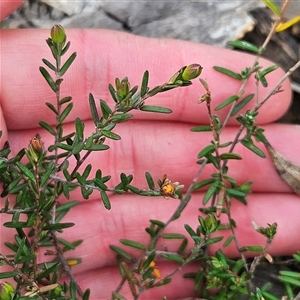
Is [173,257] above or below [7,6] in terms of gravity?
below

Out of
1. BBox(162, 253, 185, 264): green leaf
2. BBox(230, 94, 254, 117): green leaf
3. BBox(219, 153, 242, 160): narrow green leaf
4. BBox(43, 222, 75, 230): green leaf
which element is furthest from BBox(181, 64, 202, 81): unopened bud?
BBox(162, 253, 185, 264): green leaf

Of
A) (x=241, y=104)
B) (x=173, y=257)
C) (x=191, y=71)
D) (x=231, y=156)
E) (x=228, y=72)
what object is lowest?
(x=173, y=257)

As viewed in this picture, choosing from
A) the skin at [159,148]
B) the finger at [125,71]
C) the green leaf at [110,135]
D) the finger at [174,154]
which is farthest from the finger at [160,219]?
the green leaf at [110,135]

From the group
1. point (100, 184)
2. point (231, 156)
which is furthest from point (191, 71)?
point (231, 156)

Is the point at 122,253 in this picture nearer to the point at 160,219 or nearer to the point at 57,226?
the point at 160,219

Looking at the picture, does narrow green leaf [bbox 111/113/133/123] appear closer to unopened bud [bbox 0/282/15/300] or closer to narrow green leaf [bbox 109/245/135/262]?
unopened bud [bbox 0/282/15/300]

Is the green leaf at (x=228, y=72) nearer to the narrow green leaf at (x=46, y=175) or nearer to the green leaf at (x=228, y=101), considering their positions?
the green leaf at (x=228, y=101)
